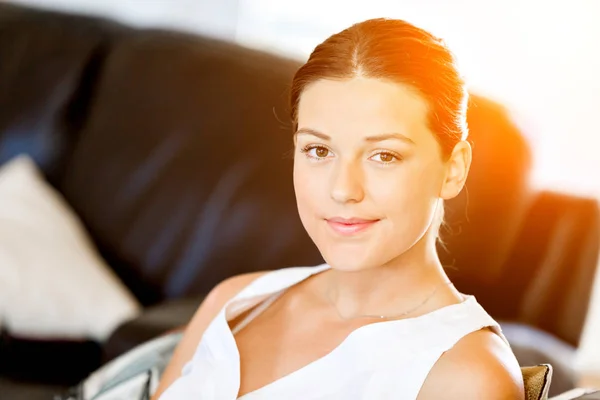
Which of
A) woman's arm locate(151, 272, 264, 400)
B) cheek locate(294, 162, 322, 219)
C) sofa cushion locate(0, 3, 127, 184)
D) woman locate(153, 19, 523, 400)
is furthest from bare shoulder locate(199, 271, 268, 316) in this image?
sofa cushion locate(0, 3, 127, 184)

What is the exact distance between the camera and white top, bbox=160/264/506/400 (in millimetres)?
883

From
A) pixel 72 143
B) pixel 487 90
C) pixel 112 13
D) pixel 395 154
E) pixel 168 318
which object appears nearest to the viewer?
pixel 395 154

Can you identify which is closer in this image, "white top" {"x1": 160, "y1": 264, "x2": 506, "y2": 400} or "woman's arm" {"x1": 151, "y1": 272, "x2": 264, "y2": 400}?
"white top" {"x1": 160, "y1": 264, "x2": 506, "y2": 400}

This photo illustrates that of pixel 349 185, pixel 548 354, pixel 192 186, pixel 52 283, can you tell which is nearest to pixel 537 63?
pixel 548 354

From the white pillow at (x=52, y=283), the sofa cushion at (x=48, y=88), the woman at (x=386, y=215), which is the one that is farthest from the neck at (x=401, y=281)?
the sofa cushion at (x=48, y=88)

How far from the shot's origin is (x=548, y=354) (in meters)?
1.28

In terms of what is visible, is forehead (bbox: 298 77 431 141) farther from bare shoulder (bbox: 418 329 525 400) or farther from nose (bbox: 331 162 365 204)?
bare shoulder (bbox: 418 329 525 400)

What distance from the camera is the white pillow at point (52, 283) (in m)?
1.75

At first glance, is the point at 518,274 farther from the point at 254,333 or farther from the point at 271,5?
the point at 271,5

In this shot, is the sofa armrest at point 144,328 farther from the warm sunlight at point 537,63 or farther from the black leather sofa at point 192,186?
the warm sunlight at point 537,63

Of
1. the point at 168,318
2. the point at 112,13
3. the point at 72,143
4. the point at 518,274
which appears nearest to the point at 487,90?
the point at 518,274

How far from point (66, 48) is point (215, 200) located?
75 centimetres

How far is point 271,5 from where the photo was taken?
2039 mm

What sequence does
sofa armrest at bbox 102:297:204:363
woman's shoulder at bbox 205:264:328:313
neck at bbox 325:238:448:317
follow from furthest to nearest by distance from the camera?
sofa armrest at bbox 102:297:204:363
woman's shoulder at bbox 205:264:328:313
neck at bbox 325:238:448:317
